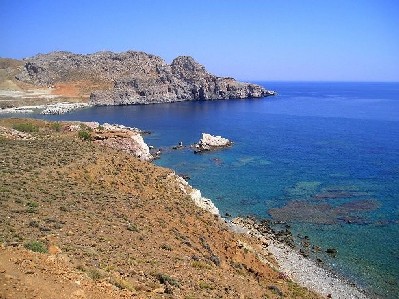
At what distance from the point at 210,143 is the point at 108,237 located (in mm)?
68389

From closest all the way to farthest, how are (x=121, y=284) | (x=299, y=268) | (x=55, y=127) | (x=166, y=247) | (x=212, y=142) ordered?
(x=121, y=284) < (x=166, y=247) < (x=299, y=268) < (x=55, y=127) < (x=212, y=142)

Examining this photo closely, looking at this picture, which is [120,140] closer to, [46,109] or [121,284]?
[121,284]

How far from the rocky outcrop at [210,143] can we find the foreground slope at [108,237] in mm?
43355

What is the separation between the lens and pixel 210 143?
9125 centimetres

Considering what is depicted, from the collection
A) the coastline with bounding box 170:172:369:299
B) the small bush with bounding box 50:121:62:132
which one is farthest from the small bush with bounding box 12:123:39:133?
the coastline with bounding box 170:172:369:299

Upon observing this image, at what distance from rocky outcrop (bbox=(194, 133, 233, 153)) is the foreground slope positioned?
4335cm

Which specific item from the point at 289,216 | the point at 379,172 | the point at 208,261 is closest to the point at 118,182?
the point at 208,261

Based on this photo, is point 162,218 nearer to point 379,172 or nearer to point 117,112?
point 379,172

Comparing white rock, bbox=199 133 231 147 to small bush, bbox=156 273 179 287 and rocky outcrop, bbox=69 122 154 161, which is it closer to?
rocky outcrop, bbox=69 122 154 161

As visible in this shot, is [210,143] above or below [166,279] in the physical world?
below

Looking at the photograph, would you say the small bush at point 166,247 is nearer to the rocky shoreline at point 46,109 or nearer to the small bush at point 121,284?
the small bush at point 121,284

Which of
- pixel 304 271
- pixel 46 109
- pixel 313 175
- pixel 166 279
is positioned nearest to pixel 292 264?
pixel 304 271

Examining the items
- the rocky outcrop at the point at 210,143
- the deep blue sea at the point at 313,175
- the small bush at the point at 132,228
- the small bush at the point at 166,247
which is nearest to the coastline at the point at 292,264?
the deep blue sea at the point at 313,175

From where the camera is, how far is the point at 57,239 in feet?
69.0
